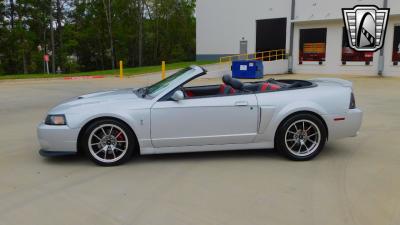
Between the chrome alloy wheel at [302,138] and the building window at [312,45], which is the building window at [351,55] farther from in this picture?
the chrome alloy wheel at [302,138]

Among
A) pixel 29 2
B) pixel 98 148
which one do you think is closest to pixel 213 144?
pixel 98 148

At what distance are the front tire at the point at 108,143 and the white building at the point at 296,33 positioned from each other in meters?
23.5

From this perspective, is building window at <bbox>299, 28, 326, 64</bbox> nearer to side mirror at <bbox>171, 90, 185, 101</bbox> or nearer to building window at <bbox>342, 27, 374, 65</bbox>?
building window at <bbox>342, 27, 374, 65</bbox>

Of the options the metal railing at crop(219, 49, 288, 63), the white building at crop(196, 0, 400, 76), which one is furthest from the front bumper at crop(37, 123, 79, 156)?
the metal railing at crop(219, 49, 288, 63)

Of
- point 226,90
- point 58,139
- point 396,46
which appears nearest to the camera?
point 58,139

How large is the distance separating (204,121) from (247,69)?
60.4ft

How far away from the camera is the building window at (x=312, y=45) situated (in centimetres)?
2788

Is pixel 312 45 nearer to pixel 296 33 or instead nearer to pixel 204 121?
pixel 296 33

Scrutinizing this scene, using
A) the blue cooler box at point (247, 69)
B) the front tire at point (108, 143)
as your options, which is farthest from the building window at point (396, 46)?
the front tire at point (108, 143)

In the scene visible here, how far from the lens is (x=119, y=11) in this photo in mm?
56688

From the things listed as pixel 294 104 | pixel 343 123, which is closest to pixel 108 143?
pixel 294 104

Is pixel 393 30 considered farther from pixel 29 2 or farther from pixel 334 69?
pixel 29 2

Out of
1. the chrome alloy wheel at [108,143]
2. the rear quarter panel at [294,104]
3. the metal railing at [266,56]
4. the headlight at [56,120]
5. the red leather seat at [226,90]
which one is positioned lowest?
the chrome alloy wheel at [108,143]

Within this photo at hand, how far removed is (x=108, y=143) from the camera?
533cm
